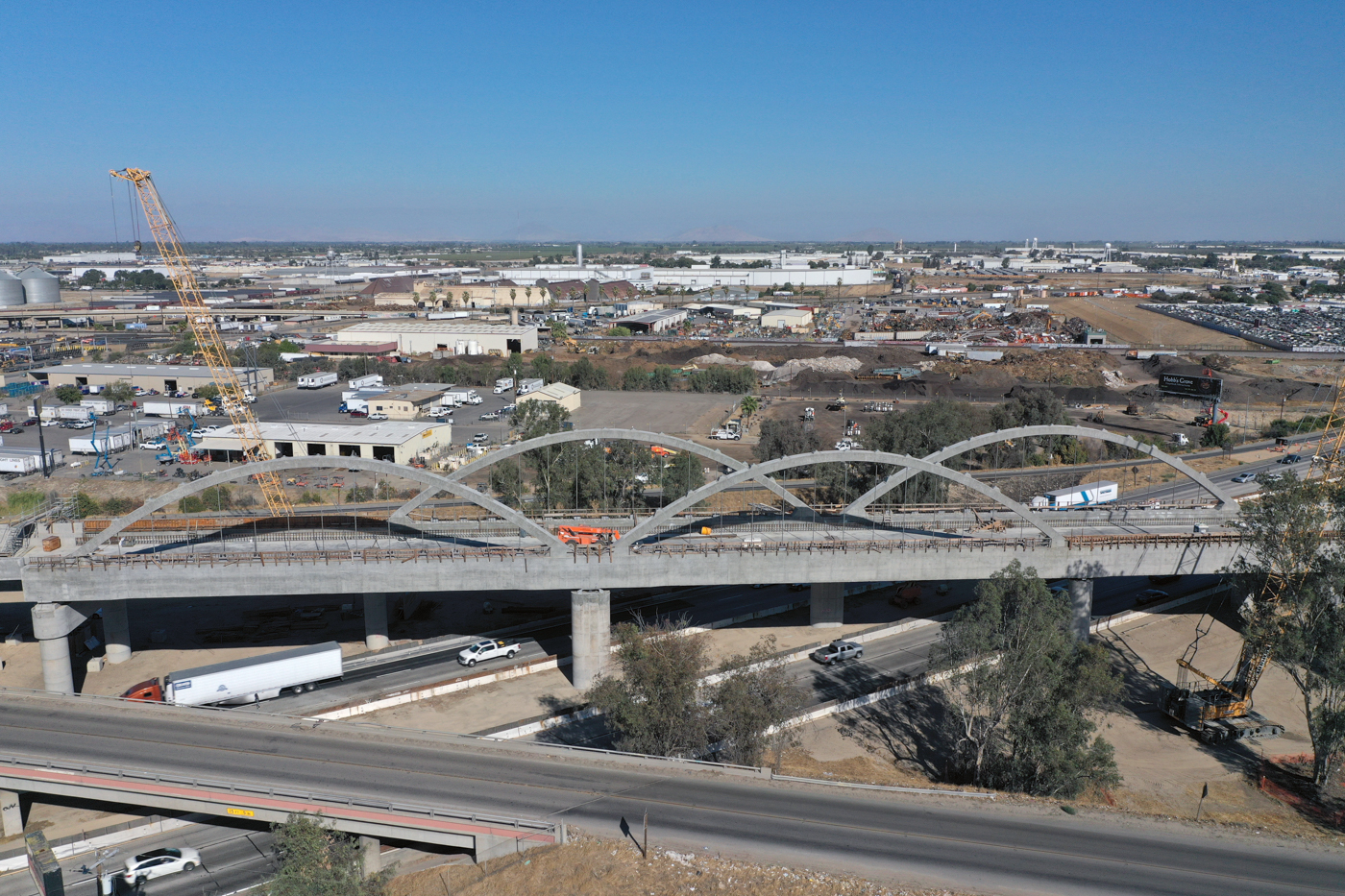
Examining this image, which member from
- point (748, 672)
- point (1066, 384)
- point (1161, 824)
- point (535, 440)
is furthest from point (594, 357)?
point (1161, 824)

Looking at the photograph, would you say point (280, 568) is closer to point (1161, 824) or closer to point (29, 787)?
point (29, 787)

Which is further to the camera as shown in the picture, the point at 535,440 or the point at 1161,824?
the point at 535,440

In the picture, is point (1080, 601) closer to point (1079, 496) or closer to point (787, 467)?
point (787, 467)

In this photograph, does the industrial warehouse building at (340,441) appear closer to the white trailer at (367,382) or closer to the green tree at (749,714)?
the white trailer at (367,382)

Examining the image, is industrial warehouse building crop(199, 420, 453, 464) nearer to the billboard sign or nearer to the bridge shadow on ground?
the bridge shadow on ground

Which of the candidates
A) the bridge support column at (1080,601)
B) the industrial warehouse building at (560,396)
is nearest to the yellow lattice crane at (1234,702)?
the bridge support column at (1080,601)

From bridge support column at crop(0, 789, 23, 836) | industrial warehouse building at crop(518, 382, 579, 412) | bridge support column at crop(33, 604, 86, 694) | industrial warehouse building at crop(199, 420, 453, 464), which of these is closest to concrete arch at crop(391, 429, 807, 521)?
bridge support column at crop(33, 604, 86, 694)
